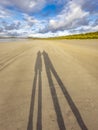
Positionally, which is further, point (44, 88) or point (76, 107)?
point (44, 88)

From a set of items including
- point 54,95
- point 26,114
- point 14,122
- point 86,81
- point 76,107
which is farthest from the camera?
point 86,81

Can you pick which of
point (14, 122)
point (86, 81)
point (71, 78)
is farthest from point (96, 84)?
point (14, 122)

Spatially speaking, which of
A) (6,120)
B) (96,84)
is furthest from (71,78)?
(6,120)

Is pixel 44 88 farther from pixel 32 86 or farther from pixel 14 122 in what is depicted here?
pixel 14 122

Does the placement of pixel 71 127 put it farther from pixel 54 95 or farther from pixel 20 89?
pixel 20 89

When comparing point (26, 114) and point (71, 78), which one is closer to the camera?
point (26, 114)

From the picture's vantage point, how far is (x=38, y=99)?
14.4ft

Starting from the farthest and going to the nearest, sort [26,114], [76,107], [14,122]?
[76,107], [26,114], [14,122]

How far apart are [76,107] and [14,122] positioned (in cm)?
164

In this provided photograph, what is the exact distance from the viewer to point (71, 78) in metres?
6.62

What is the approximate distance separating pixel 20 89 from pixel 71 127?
2.70 meters

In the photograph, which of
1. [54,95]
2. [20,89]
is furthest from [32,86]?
[54,95]

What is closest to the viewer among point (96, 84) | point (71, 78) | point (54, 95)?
point (54, 95)

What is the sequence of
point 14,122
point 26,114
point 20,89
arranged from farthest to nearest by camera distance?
point 20,89 < point 26,114 < point 14,122
